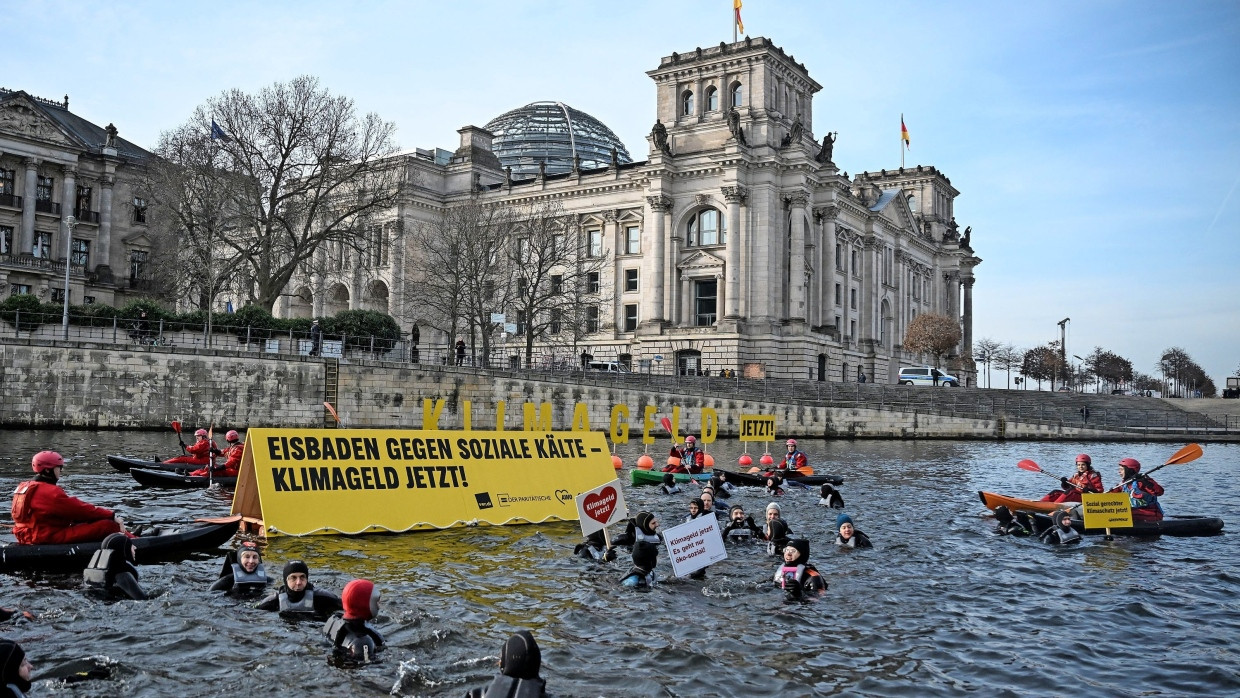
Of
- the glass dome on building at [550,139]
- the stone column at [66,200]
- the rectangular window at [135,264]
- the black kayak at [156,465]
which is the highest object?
the glass dome on building at [550,139]

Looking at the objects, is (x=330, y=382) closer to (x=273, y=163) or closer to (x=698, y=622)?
(x=273, y=163)

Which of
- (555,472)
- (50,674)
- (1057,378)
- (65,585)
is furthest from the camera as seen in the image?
(1057,378)

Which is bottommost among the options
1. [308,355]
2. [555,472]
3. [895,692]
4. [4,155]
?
[895,692]

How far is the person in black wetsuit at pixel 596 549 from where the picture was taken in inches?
619

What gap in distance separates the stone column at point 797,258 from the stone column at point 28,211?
171 ft

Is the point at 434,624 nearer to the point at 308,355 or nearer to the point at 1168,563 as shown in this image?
the point at 1168,563

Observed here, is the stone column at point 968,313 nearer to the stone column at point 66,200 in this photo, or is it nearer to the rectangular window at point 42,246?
the stone column at point 66,200

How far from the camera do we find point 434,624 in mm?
11977

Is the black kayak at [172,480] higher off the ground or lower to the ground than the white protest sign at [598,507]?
lower

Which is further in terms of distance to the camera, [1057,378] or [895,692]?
[1057,378]

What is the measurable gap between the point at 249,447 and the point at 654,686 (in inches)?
351

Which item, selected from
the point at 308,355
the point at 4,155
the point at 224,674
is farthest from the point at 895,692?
the point at 4,155

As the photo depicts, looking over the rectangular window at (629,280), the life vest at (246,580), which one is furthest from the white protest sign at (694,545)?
the rectangular window at (629,280)

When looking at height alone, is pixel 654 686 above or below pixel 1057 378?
below
